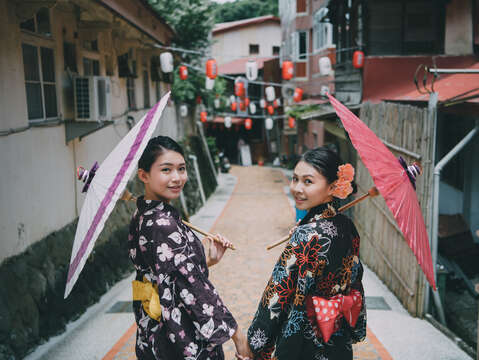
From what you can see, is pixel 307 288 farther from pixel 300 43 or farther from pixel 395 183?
pixel 300 43

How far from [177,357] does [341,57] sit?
12.7 metres

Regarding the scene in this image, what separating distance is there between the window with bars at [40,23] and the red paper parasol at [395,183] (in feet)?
16.6

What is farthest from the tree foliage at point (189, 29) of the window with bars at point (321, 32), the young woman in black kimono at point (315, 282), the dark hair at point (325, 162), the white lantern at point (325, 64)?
Answer: the young woman in black kimono at point (315, 282)

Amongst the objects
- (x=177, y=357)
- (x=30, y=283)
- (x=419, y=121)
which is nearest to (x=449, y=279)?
(x=419, y=121)

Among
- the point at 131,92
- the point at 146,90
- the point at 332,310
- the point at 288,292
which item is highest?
the point at 146,90

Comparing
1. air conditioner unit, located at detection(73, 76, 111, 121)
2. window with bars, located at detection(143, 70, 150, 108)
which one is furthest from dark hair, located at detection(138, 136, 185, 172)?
window with bars, located at detection(143, 70, 150, 108)

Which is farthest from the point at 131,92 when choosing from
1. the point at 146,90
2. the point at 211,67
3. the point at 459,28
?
the point at 459,28

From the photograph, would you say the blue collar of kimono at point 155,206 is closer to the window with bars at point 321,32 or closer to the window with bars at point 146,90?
the window with bars at point 146,90

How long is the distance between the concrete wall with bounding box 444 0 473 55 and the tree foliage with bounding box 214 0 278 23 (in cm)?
3583

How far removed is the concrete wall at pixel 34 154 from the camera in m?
5.38

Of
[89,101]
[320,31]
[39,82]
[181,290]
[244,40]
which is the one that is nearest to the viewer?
[181,290]

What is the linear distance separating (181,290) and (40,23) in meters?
5.34

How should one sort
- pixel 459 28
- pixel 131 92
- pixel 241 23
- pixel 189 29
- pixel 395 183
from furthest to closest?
pixel 241 23 → pixel 189 29 → pixel 131 92 → pixel 459 28 → pixel 395 183

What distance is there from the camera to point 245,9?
149 feet
